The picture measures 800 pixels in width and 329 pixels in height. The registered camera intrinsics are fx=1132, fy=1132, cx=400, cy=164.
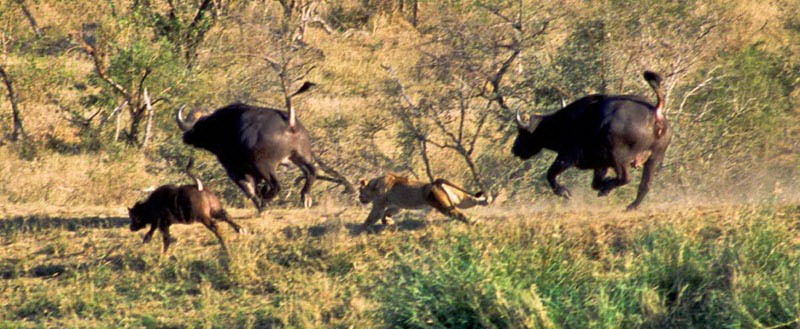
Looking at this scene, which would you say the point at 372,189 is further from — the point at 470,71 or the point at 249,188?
the point at 470,71

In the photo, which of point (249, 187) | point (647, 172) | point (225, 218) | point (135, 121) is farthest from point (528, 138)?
point (135, 121)

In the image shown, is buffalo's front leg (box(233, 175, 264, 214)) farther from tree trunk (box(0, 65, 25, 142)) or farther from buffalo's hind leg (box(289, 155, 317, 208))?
tree trunk (box(0, 65, 25, 142))

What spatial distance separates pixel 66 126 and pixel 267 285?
1036 cm

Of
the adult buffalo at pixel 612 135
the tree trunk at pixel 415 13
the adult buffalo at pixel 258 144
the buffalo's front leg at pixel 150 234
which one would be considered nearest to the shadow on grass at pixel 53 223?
the buffalo's front leg at pixel 150 234

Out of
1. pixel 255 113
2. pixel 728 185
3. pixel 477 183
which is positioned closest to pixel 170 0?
pixel 477 183

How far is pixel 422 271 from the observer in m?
6.94

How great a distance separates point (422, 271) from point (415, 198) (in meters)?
2.25

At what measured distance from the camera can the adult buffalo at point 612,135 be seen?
9.34m

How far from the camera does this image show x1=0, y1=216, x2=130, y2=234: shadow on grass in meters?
9.83

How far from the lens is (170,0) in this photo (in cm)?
1675

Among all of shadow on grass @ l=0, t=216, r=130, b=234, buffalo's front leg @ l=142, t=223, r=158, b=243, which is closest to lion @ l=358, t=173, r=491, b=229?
buffalo's front leg @ l=142, t=223, r=158, b=243

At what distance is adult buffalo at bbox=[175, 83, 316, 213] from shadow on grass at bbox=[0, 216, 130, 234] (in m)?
1.09

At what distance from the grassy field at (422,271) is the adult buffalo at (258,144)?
1.15ft

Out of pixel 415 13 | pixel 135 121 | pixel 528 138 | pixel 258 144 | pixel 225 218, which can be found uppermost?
pixel 415 13
